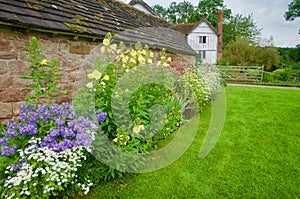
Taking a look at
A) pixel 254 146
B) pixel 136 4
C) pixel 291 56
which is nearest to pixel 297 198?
pixel 254 146

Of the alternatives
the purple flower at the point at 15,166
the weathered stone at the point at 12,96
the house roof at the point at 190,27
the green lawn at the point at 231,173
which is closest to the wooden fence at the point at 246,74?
the house roof at the point at 190,27

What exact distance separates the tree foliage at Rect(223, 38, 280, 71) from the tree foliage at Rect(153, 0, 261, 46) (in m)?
5.95

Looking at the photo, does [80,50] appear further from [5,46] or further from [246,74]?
[246,74]

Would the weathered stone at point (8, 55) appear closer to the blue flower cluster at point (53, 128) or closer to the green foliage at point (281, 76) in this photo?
the blue flower cluster at point (53, 128)

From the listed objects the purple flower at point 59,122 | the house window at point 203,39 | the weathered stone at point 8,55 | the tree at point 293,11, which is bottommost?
the purple flower at point 59,122

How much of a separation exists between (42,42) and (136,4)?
1682cm

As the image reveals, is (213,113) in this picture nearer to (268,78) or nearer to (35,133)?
(35,133)

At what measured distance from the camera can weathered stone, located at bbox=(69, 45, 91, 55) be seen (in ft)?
13.4

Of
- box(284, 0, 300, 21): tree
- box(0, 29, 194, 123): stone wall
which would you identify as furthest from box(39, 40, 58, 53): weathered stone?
box(284, 0, 300, 21): tree

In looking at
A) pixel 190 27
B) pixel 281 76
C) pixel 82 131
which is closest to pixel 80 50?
pixel 82 131

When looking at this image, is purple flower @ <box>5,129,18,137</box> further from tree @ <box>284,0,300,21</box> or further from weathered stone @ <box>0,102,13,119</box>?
tree @ <box>284,0,300,21</box>

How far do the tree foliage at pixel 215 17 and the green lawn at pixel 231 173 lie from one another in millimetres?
27744

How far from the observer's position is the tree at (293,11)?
2999 cm

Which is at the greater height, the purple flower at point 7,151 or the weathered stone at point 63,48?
the weathered stone at point 63,48
